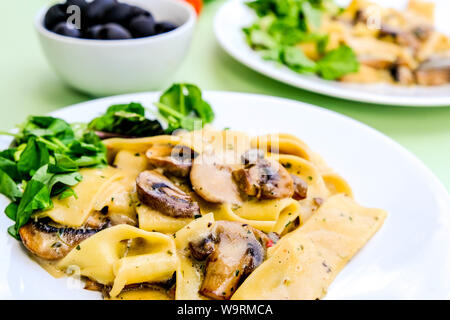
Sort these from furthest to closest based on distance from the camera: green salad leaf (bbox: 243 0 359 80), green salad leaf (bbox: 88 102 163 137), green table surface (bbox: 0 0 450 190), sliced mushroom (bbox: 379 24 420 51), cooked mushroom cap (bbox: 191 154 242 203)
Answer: sliced mushroom (bbox: 379 24 420 51)
green salad leaf (bbox: 243 0 359 80)
green table surface (bbox: 0 0 450 190)
green salad leaf (bbox: 88 102 163 137)
cooked mushroom cap (bbox: 191 154 242 203)

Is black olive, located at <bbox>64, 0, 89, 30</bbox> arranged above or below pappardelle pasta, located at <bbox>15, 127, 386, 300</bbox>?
A: above

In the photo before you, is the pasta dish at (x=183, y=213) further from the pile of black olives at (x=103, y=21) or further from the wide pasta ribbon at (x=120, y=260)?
the pile of black olives at (x=103, y=21)

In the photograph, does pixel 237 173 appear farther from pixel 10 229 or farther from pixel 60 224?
pixel 10 229

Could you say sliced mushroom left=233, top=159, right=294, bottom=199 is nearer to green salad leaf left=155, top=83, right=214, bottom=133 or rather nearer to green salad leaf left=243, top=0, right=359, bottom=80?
Answer: green salad leaf left=155, top=83, right=214, bottom=133

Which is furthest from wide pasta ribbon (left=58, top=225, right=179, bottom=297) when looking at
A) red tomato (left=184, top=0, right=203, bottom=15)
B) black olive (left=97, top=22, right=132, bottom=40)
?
red tomato (left=184, top=0, right=203, bottom=15)

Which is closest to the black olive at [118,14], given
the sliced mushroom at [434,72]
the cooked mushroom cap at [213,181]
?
the cooked mushroom cap at [213,181]
